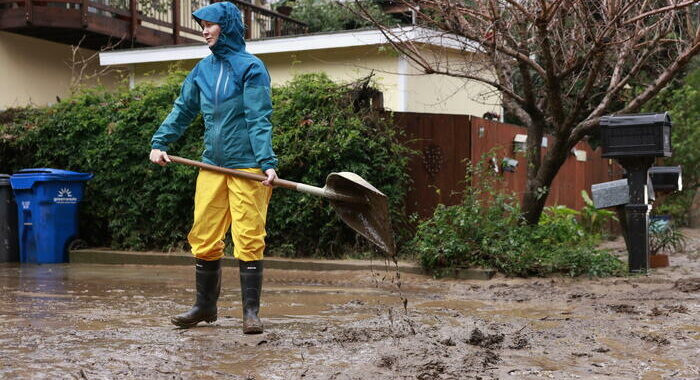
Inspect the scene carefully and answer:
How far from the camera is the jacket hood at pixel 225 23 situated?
5766 millimetres

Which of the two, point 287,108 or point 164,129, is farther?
point 287,108

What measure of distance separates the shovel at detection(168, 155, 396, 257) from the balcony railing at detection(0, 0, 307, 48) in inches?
469

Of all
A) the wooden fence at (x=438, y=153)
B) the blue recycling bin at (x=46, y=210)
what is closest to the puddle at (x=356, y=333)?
the wooden fence at (x=438, y=153)

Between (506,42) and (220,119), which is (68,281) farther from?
(506,42)

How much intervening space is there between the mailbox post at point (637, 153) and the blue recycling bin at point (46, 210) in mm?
7021

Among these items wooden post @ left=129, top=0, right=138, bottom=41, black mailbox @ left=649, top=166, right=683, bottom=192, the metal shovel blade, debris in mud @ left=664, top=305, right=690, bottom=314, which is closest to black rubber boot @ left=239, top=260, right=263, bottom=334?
the metal shovel blade

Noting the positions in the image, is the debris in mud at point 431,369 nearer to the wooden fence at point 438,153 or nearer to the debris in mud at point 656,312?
the debris in mud at point 656,312

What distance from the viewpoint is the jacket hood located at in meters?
5.77

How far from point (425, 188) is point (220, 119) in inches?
208

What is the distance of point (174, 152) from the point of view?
1154 centimetres

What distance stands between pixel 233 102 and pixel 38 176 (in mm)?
6782

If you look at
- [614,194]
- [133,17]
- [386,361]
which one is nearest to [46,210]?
[133,17]

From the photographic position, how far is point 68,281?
30.8 feet

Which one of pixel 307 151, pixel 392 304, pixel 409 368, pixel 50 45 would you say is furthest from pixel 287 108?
pixel 50 45
